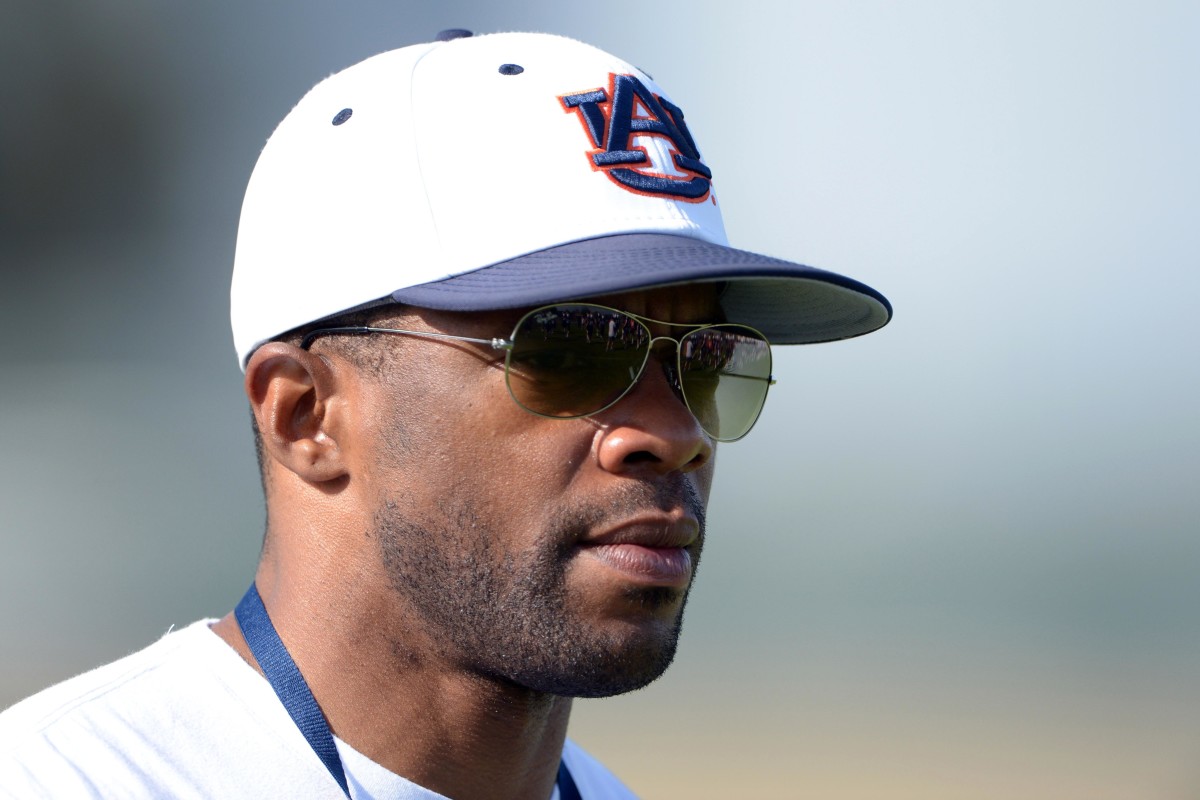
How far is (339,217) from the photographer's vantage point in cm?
193

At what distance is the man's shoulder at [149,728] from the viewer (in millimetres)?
1757

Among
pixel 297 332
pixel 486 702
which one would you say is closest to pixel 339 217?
pixel 297 332

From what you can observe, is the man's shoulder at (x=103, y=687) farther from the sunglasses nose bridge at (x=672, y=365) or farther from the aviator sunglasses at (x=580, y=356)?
the sunglasses nose bridge at (x=672, y=365)

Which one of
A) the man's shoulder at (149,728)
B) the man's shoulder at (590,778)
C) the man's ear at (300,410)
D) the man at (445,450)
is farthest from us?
the man's shoulder at (590,778)

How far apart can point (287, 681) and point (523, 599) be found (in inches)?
14.8

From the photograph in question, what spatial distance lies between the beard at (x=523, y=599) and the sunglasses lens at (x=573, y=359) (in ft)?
0.49

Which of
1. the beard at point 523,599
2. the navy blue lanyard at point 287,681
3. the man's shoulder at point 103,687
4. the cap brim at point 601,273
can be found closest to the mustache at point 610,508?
the beard at point 523,599

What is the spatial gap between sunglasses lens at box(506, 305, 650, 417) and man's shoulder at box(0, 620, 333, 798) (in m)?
0.59

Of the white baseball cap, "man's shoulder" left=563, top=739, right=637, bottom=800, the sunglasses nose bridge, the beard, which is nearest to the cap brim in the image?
the white baseball cap

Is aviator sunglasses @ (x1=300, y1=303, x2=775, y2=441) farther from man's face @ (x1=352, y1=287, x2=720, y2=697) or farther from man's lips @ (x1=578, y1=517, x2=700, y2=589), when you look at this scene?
man's lips @ (x1=578, y1=517, x2=700, y2=589)

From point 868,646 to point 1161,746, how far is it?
1435 millimetres

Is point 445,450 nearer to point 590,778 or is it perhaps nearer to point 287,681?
point 287,681

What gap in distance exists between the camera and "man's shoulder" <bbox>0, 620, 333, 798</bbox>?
1.76 metres

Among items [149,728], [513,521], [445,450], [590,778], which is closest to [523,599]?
[513,521]
